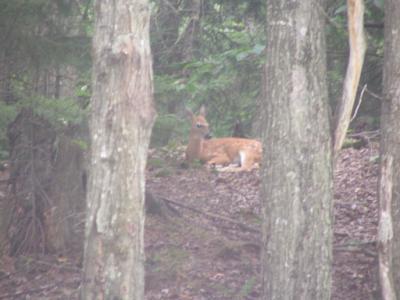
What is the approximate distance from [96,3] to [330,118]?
2.68 metres

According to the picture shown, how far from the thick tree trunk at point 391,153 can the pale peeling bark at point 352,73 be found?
280 mm

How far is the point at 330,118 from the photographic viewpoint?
7.75 metres

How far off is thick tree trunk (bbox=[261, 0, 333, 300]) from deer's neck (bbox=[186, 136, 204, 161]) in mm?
7277

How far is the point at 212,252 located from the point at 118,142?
436cm

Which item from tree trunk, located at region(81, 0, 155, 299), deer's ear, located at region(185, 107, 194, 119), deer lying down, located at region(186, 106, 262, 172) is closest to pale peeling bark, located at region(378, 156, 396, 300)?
tree trunk, located at region(81, 0, 155, 299)

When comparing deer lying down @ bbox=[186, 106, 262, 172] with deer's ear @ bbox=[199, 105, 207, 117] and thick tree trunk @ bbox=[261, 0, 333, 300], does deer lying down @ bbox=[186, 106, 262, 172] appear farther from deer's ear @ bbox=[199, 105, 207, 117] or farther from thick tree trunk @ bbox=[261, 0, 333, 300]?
thick tree trunk @ bbox=[261, 0, 333, 300]

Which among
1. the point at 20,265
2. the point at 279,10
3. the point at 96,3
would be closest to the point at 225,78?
the point at 20,265

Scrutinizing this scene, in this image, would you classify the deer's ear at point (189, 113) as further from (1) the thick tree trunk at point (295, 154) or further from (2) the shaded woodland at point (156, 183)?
(1) the thick tree trunk at point (295, 154)

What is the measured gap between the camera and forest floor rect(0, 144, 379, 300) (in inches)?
370

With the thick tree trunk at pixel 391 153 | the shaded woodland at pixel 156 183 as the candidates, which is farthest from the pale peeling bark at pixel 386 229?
the shaded woodland at pixel 156 183

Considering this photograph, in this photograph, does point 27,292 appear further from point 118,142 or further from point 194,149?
point 194,149

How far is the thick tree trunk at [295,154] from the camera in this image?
7.38 meters

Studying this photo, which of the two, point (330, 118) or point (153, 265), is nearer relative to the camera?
point (330, 118)

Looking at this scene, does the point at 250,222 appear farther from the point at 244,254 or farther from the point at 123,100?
the point at 123,100
